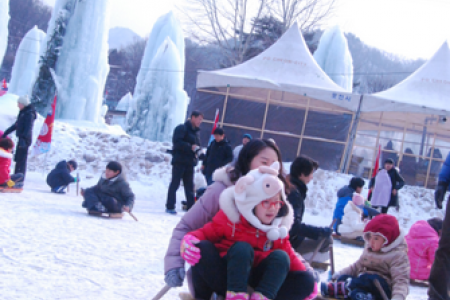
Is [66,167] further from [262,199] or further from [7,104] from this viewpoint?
[262,199]

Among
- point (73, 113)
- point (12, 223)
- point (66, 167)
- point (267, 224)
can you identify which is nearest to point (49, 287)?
point (267, 224)

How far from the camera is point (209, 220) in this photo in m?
2.60

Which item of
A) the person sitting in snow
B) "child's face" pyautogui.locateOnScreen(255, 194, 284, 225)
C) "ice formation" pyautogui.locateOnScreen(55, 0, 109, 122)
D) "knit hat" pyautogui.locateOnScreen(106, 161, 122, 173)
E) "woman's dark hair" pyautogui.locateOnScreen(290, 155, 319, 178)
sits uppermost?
"ice formation" pyautogui.locateOnScreen(55, 0, 109, 122)

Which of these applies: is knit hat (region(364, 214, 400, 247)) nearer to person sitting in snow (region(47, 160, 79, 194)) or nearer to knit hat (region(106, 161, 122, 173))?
knit hat (region(106, 161, 122, 173))

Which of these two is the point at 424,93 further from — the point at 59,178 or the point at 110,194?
the point at 110,194

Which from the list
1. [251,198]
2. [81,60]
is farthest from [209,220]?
[81,60]

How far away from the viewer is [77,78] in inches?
762

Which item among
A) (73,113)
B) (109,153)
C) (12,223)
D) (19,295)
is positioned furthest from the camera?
(73,113)

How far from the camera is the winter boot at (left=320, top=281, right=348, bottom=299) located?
343 centimetres

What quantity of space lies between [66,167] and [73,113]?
10642 mm

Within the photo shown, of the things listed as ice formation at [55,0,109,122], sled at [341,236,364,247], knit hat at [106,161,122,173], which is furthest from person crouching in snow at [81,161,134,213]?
ice formation at [55,0,109,122]

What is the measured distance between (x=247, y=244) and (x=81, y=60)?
18.6m

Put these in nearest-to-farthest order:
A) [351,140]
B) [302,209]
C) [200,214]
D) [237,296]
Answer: [237,296]
[200,214]
[302,209]
[351,140]

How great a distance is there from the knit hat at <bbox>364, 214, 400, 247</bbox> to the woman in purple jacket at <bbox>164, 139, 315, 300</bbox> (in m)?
1.20
